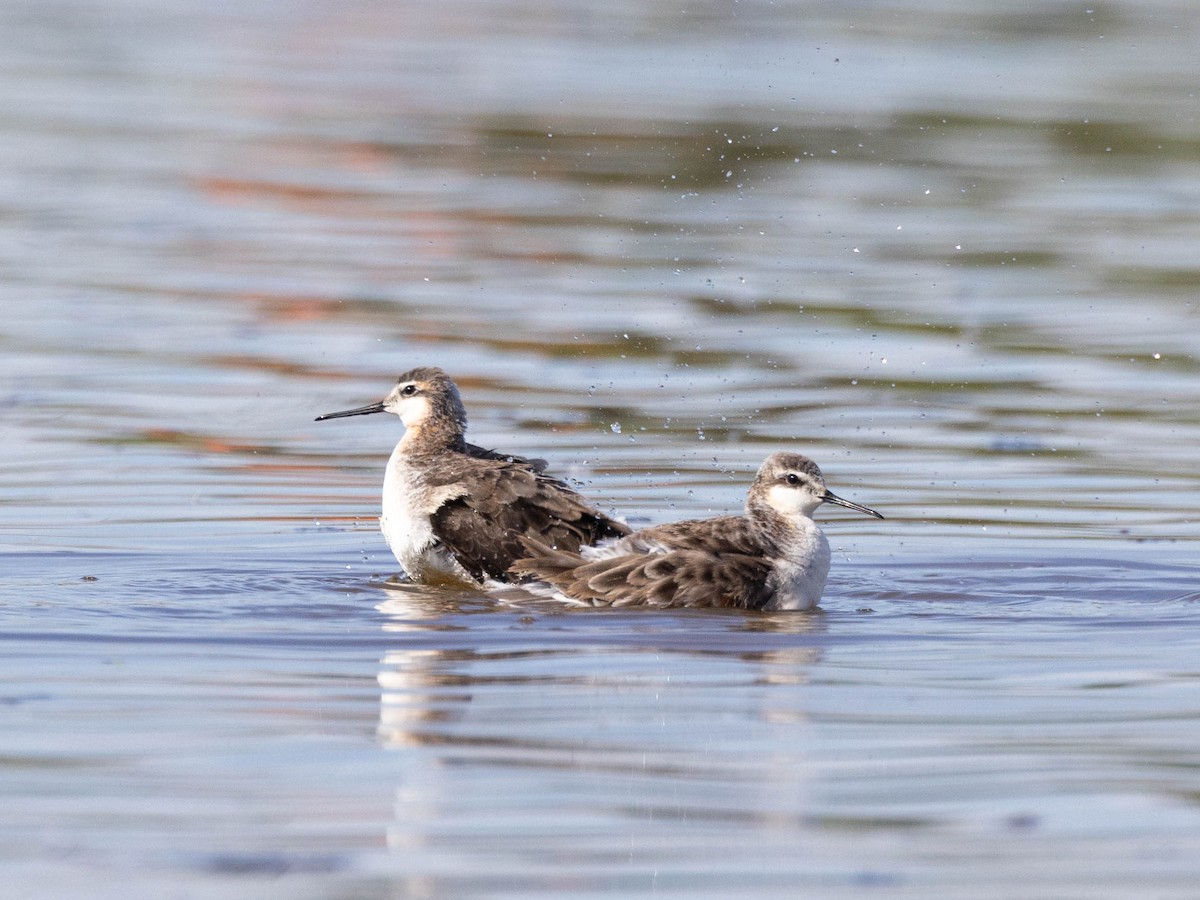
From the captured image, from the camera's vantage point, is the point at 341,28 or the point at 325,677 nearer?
the point at 325,677

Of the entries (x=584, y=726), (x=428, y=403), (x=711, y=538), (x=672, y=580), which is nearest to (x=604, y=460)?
(x=428, y=403)

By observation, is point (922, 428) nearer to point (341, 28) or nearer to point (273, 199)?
point (273, 199)

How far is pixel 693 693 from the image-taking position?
29.1 ft

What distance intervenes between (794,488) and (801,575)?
0.59 m

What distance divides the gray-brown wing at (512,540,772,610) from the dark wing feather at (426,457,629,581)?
448 millimetres

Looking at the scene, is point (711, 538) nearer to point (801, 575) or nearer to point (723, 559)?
point (723, 559)

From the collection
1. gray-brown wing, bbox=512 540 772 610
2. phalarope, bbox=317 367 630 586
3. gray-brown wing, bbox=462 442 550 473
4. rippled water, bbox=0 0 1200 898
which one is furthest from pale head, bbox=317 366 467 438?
gray-brown wing, bbox=512 540 772 610

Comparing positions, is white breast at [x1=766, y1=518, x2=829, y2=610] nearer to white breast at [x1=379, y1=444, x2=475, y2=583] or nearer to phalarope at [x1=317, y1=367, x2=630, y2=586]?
phalarope at [x1=317, y1=367, x2=630, y2=586]

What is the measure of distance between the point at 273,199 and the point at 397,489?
1264 cm

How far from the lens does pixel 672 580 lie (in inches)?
424

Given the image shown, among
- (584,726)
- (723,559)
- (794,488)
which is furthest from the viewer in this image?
(794,488)

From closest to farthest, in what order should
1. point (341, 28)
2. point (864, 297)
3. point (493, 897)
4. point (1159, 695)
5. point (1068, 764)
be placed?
point (493, 897) → point (1068, 764) → point (1159, 695) → point (864, 297) → point (341, 28)

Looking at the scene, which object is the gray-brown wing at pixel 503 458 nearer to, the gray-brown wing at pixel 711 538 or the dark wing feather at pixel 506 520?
the dark wing feather at pixel 506 520

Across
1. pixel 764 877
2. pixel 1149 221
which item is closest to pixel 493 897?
pixel 764 877
